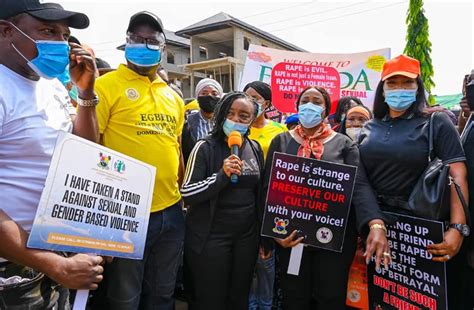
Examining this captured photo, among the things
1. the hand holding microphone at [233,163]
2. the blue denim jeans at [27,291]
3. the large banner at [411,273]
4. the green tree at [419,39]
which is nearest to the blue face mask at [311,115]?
the hand holding microphone at [233,163]

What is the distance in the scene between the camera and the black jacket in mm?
2783

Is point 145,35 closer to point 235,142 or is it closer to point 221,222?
point 235,142

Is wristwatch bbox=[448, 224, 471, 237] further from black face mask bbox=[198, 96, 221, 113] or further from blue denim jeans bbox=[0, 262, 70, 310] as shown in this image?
black face mask bbox=[198, 96, 221, 113]

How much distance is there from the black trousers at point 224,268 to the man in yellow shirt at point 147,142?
0.22 m

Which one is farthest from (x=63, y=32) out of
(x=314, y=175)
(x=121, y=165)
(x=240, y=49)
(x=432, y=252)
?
(x=240, y=49)

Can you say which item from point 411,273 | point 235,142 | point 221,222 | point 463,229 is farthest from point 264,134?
point 463,229

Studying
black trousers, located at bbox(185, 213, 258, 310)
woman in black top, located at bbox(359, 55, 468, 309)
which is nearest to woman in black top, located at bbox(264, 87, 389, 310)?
woman in black top, located at bbox(359, 55, 468, 309)

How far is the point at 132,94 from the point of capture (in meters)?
2.78

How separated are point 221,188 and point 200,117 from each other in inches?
69.9

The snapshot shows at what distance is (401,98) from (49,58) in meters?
2.35

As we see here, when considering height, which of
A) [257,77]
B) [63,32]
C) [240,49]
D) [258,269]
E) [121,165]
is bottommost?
[258,269]

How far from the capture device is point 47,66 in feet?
5.69

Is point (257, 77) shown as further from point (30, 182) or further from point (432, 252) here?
point (30, 182)

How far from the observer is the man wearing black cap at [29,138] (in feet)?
5.03
